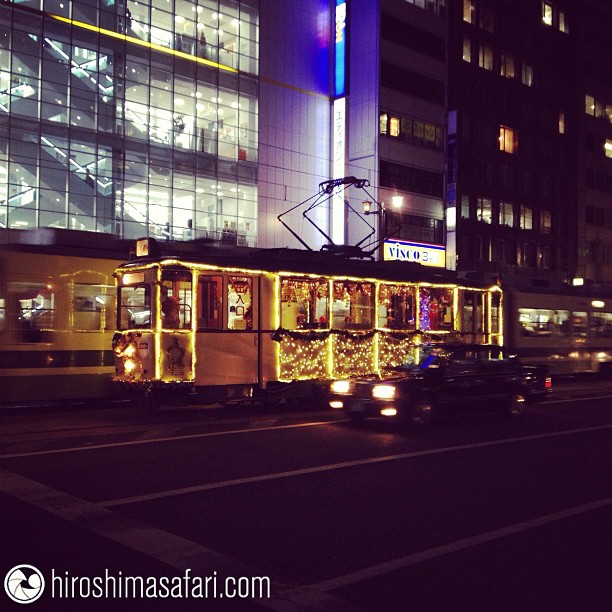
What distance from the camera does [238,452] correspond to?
1104 cm

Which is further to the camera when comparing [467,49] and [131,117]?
[467,49]

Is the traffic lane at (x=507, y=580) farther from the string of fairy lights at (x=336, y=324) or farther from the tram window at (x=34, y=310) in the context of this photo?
the tram window at (x=34, y=310)

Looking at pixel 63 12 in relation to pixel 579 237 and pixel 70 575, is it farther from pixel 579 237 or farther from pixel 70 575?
pixel 579 237

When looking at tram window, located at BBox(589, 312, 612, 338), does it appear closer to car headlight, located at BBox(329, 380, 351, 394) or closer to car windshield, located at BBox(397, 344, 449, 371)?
car windshield, located at BBox(397, 344, 449, 371)

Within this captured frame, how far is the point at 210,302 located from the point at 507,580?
11005mm

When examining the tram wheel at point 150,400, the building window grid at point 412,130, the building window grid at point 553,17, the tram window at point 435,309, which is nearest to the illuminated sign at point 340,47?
the building window grid at point 412,130

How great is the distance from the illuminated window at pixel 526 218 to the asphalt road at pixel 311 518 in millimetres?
39079

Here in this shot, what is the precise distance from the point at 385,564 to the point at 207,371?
9.95m

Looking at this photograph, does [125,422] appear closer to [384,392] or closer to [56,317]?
[56,317]

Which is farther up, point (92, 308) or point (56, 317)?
point (92, 308)

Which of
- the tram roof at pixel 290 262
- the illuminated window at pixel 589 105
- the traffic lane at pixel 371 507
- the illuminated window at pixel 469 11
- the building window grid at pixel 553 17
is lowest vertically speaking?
the traffic lane at pixel 371 507

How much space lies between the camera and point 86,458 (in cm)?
1038

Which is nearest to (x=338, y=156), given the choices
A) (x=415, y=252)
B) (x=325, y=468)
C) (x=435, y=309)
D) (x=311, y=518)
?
(x=415, y=252)

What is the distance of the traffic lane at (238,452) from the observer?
8961 millimetres
